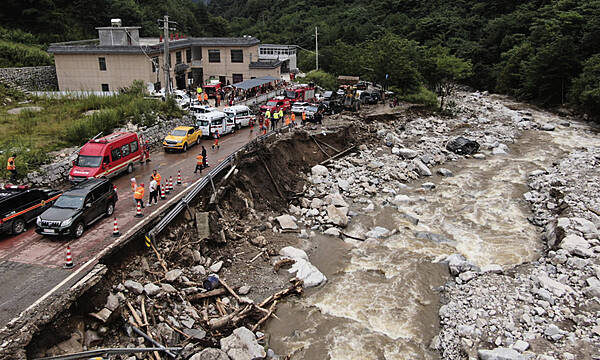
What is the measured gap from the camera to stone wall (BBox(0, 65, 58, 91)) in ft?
128

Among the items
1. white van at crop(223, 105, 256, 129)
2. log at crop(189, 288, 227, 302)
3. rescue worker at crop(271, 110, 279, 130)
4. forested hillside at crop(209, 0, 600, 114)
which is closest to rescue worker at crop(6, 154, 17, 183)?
log at crop(189, 288, 227, 302)

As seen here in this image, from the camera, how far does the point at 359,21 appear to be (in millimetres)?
109875

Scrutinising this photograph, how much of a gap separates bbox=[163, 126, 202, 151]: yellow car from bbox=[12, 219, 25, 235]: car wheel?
11.8 meters

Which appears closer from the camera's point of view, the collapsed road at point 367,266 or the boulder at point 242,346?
the boulder at point 242,346

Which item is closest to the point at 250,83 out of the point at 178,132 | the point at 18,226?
the point at 178,132

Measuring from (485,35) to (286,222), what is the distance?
2937 inches

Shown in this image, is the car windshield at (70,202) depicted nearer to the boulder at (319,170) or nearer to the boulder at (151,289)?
the boulder at (151,289)

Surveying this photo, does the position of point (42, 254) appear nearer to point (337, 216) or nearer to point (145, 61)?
point (337, 216)

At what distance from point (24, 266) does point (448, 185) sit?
82.8 ft

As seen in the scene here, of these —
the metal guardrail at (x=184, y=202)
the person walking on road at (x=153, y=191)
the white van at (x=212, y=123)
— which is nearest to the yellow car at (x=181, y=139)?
the white van at (x=212, y=123)

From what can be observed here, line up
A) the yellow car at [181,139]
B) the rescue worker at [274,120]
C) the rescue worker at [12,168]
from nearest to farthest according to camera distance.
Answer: the rescue worker at [12,168] → the yellow car at [181,139] → the rescue worker at [274,120]

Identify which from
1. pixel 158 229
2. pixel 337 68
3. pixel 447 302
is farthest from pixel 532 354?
pixel 337 68

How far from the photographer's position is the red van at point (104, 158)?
67.8ft

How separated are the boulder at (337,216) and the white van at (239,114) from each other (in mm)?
13452
